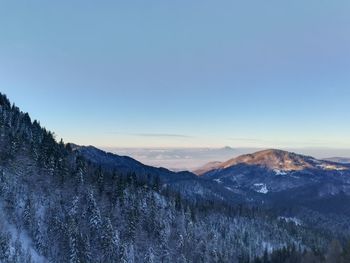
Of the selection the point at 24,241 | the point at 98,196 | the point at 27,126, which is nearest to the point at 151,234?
the point at 98,196

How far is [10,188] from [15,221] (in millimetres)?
12105

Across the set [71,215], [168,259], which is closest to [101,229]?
[71,215]

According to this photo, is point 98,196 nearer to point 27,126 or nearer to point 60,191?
point 60,191

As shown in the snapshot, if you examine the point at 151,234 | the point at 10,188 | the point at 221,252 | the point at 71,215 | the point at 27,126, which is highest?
the point at 27,126

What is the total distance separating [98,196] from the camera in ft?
472

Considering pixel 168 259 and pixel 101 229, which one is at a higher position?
pixel 101 229

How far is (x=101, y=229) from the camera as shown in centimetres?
12669

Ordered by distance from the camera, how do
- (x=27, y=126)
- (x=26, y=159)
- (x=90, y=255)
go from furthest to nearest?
(x=27, y=126)
(x=26, y=159)
(x=90, y=255)

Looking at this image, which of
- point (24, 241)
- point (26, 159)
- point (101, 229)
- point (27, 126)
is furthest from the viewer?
point (27, 126)

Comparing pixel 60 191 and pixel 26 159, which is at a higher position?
pixel 26 159

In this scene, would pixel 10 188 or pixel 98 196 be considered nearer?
pixel 10 188

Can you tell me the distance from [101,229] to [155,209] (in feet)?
123

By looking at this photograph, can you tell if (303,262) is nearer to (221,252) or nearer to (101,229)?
(221,252)

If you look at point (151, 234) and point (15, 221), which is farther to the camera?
point (151, 234)
